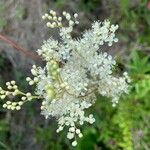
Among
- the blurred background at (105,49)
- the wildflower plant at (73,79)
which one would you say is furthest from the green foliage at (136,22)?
the wildflower plant at (73,79)

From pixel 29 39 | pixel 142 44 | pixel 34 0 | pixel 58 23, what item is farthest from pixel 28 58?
pixel 58 23

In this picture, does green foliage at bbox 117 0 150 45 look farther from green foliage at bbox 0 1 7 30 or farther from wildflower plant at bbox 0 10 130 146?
wildflower plant at bbox 0 10 130 146

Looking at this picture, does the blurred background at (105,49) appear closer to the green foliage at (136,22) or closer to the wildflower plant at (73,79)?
the green foliage at (136,22)

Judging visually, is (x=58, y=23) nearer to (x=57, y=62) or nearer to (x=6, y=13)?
(x=57, y=62)

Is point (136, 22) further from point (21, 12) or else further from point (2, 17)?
point (2, 17)

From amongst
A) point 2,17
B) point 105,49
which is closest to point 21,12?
point 2,17

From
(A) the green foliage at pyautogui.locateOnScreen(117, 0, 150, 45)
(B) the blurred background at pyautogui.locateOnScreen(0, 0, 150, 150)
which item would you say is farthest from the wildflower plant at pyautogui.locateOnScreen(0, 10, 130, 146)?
(A) the green foliage at pyautogui.locateOnScreen(117, 0, 150, 45)
